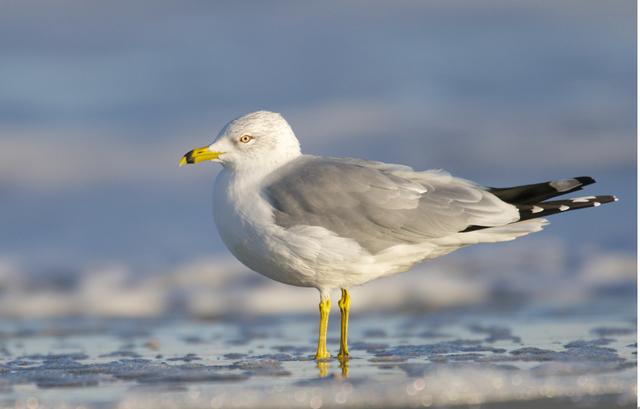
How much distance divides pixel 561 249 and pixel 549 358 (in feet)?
16.8

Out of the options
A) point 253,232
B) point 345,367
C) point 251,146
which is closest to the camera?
point 345,367

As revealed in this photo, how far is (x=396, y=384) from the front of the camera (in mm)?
5438

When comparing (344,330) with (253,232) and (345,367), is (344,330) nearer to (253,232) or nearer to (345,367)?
(345,367)

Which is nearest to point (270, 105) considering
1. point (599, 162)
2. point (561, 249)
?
point (599, 162)

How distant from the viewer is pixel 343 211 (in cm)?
614

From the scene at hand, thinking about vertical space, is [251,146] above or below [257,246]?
above

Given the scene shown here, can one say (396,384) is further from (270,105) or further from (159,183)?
(270,105)

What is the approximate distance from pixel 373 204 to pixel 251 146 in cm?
80

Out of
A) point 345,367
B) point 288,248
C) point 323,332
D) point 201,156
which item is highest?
point 201,156

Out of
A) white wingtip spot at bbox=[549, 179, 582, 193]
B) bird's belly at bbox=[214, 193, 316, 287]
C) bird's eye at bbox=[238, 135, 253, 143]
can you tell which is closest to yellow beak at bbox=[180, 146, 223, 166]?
bird's eye at bbox=[238, 135, 253, 143]

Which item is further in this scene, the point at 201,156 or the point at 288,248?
the point at 201,156

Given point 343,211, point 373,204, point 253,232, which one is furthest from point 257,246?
point 373,204

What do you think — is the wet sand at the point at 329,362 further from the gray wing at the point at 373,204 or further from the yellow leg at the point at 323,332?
the gray wing at the point at 373,204

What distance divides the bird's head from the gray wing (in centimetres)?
17
